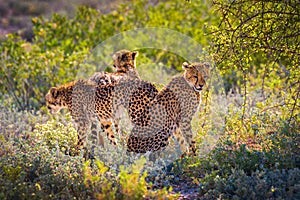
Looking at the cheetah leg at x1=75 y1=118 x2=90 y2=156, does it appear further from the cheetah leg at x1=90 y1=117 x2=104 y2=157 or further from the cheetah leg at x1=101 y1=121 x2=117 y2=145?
the cheetah leg at x1=101 y1=121 x2=117 y2=145

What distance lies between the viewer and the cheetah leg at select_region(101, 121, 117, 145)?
6.41 metres

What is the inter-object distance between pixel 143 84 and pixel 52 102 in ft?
4.04

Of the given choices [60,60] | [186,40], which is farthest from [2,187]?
[186,40]

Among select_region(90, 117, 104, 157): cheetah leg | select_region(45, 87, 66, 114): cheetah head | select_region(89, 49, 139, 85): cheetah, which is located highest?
select_region(89, 49, 139, 85): cheetah

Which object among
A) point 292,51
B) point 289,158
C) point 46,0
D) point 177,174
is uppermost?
point 46,0

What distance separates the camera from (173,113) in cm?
589

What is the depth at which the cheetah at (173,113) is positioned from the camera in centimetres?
582

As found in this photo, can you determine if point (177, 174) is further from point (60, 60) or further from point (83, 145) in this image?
point (60, 60)

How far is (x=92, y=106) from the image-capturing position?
6.27 meters

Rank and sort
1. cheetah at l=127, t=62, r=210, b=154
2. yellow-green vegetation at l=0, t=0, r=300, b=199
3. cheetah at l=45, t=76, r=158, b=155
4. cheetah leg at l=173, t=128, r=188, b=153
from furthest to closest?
1. cheetah leg at l=173, t=128, r=188, b=153
2. cheetah at l=45, t=76, r=158, b=155
3. cheetah at l=127, t=62, r=210, b=154
4. yellow-green vegetation at l=0, t=0, r=300, b=199

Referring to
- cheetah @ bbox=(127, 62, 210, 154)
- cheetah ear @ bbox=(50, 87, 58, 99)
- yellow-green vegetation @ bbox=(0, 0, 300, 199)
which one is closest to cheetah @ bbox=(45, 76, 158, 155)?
cheetah ear @ bbox=(50, 87, 58, 99)

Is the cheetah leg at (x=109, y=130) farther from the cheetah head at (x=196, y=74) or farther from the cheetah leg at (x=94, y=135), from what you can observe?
the cheetah head at (x=196, y=74)

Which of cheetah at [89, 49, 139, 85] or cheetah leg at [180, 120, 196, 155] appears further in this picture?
cheetah at [89, 49, 139, 85]

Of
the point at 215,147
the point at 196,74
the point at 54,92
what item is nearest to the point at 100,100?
the point at 54,92
